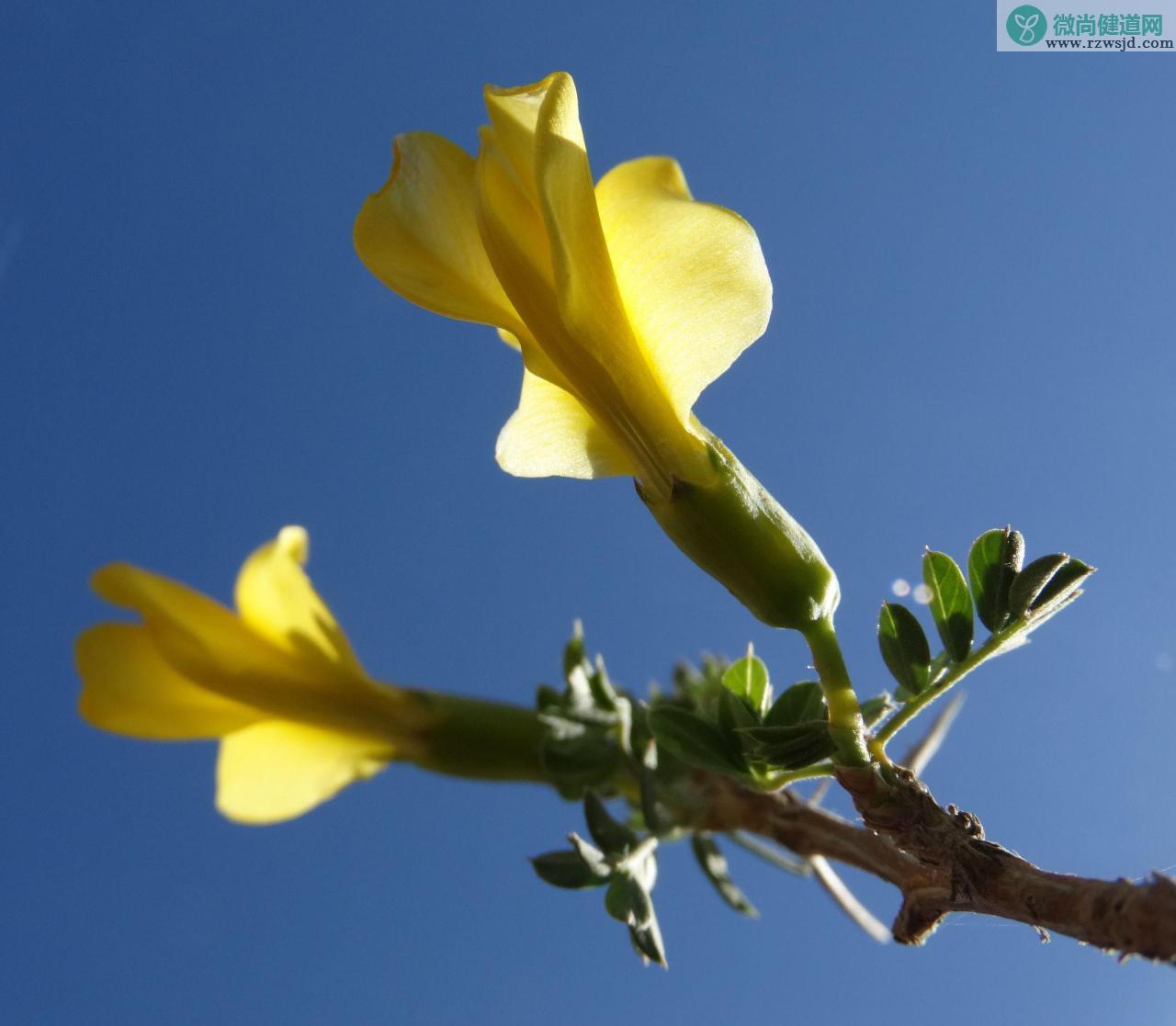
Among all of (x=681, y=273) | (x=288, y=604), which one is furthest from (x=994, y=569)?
(x=288, y=604)

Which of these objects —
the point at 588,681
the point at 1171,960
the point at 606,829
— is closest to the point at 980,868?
the point at 1171,960

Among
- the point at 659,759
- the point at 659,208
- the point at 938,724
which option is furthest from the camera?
the point at 938,724

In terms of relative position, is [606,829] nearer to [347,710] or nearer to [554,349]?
[347,710]

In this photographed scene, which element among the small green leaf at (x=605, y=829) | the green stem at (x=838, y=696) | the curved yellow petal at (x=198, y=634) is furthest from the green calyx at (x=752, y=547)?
the curved yellow petal at (x=198, y=634)

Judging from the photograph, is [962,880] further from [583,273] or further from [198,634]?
[198,634]

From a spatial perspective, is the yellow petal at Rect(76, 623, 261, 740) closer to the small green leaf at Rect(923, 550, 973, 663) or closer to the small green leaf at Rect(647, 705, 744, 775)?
the small green leaf at Rect(647, 705, 744, 775)

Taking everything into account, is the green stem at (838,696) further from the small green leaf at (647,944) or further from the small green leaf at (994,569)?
the small green leaf at (647,944)
